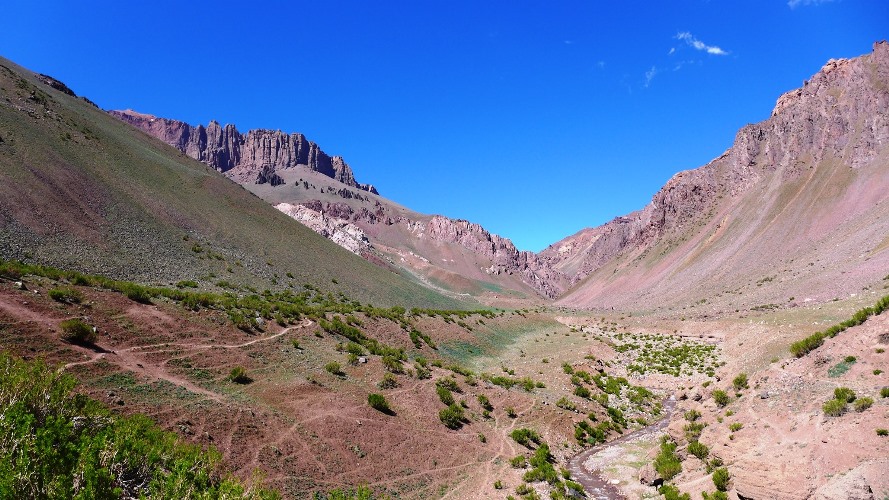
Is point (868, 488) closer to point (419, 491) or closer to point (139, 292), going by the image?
point (419, 491)

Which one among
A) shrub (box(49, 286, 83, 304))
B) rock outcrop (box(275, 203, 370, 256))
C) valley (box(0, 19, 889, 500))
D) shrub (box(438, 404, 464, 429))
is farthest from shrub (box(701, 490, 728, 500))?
rock outcrop (box(275, 203, 370, 256))

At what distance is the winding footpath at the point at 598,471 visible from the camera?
1471 centimetres

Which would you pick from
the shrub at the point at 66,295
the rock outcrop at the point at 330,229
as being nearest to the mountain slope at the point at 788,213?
the shrub at the point at 66,295

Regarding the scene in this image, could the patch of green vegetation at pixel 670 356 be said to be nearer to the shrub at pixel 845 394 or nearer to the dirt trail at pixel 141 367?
the shrub at pixel 845 394

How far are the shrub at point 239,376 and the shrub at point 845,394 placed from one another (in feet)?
68.5

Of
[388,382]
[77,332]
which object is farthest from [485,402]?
[77,332]

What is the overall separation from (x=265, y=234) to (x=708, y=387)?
194 feet

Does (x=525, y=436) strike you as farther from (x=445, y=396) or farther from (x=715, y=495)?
(x=715, y=495)

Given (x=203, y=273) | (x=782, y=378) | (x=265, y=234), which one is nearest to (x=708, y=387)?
(x=782, y=378)

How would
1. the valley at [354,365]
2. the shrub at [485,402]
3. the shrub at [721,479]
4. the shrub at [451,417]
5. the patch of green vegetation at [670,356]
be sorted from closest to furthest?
1. the valley at [354,365]
2. the shrub at [721,479]
3. the shrub at [451,417]
4. the shrub at [485,402]
5. the patch of green vegetation at [670,356]

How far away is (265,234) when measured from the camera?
6303 centimetres

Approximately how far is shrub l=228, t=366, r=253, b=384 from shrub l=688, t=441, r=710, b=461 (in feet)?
57.0

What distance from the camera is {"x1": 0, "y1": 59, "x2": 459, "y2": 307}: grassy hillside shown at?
113 ft

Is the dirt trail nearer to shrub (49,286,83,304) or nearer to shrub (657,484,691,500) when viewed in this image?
shrub (49,286,83,304)
